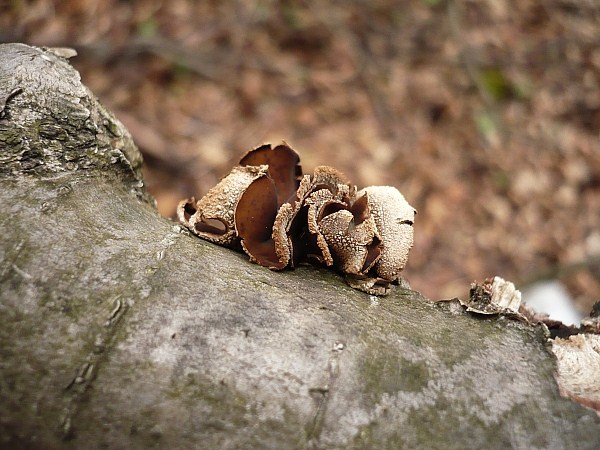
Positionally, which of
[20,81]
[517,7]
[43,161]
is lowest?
[43,161]

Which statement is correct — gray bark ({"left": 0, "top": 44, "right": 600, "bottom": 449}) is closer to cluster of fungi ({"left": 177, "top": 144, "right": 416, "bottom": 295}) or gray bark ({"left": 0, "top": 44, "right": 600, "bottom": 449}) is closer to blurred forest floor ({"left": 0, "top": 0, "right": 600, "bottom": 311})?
cluster of fungi ({"left": 177, "top": 144, "right": 416, "bottom": 295})

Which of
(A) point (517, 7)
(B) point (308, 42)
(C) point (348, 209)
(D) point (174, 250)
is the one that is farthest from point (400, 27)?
(D) point (174, 250)

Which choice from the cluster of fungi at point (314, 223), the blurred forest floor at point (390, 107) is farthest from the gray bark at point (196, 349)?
the blurred forest floor at point (390, 107)

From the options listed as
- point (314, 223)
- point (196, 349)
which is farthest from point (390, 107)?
point (196, 349)

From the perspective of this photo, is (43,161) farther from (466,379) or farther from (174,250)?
(466,379)

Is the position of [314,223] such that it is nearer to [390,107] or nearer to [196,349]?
[196,349]

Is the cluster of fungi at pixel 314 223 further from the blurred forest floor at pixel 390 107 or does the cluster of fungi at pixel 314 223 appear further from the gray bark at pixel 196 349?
the blurred forest floor at pixel 390 107
